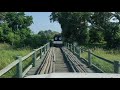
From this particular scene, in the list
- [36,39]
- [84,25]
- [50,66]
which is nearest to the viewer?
[50,66]

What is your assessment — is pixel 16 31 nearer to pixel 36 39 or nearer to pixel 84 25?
pixel 36 39

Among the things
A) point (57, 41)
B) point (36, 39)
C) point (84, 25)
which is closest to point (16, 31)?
point (36, 39)

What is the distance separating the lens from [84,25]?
21.7 meters

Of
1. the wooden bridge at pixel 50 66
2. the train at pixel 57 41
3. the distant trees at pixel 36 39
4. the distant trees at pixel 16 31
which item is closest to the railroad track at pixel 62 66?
the wooden bridge at pixel 50 66

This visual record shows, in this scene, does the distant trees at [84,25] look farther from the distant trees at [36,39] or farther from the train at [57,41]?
the train at [57,41]

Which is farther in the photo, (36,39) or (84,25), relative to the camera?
(84,25)

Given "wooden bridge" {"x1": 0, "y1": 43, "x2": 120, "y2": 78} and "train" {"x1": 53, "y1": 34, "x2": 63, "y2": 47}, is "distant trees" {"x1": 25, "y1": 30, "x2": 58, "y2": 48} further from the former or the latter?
"train" {"x1": 53, "y1": 34, "x2": 63, "y2": 47}

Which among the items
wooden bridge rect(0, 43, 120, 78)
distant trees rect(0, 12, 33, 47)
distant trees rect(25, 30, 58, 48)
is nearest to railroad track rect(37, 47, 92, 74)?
wooden bridge rect(0, 43, 120, 78)

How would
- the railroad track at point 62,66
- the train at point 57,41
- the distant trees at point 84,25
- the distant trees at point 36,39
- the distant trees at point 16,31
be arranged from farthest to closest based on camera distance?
the train at point 57,41 → the distant trees at point 36,39 → the distant trees at point 16,31 → the railroad track at point 62,66 → the distant trees at point 84,25

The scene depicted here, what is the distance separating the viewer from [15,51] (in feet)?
73.8

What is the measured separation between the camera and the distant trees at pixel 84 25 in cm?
1128

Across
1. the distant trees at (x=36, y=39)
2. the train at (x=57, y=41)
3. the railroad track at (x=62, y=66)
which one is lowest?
the railroad track at (x=62, y=66)
